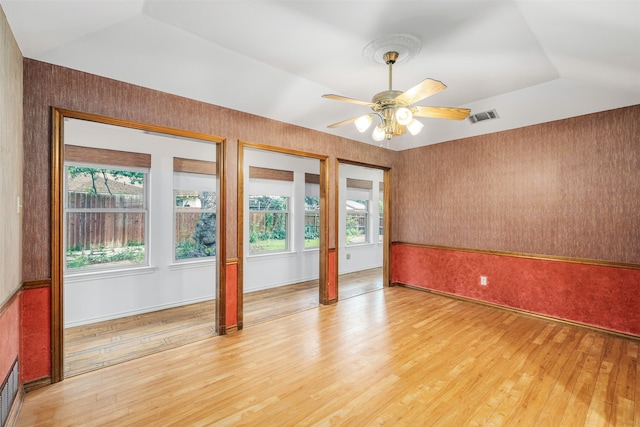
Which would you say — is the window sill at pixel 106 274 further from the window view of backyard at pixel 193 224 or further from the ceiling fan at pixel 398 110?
the ceiling fan at pixel 398 110

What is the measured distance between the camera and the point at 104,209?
3.76 meters

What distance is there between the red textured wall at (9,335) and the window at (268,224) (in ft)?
10.1

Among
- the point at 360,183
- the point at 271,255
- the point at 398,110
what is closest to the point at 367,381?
the point at 398,110

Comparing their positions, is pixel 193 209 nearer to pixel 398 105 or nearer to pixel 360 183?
pixel 398 105

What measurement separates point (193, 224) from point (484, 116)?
435 centimetres

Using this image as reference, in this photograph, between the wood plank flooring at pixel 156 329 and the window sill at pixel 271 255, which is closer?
the wood plank flooring at pixel 156 329

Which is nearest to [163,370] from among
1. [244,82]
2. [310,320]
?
[310,320]

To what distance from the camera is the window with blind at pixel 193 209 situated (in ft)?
13.8

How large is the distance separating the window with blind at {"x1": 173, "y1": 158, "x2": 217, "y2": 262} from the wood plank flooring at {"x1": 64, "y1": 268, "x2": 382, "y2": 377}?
0.80 meters

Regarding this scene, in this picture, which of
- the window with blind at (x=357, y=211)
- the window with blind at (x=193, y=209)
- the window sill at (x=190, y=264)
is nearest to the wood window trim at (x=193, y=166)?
the window with blind at (x=193, y=209)

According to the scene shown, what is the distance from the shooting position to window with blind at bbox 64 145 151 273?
3.54 m

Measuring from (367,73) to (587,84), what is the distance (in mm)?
2254

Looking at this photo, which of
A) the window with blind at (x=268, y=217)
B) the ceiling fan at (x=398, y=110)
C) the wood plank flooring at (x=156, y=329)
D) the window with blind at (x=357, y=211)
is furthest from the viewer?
the window with blind at (x=357, y=211)

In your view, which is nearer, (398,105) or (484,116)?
(398,105)
